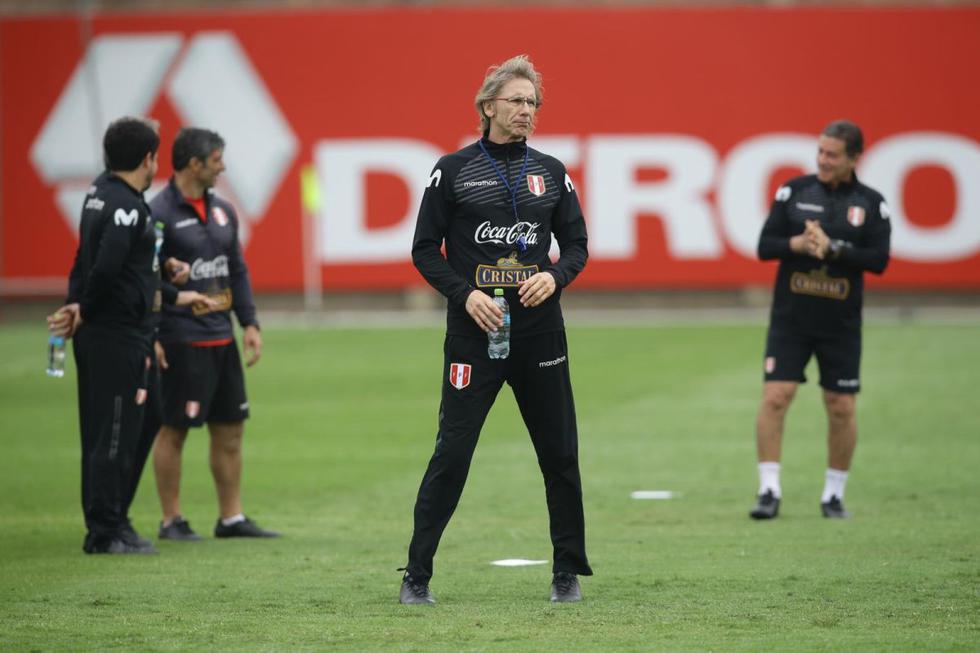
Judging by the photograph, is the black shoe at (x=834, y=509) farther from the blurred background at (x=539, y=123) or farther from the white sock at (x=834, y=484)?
the blurred background at (x=539, y=123)

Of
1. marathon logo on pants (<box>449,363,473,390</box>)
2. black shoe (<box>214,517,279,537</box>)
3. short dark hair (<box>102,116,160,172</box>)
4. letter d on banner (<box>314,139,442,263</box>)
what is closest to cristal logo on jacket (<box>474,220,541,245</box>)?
marathon logo on pants (<box>449,363,473,390</box>)

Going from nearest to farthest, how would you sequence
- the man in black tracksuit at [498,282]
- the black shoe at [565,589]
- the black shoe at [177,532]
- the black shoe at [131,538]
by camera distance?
the man in black tracksuit at [498,282], the black shoe at [565,589], the black shoe at [131,538], the black shoe at [177,532]

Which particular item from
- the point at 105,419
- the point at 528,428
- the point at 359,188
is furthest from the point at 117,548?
the point at 359,188

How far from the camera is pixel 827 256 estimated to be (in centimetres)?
1013

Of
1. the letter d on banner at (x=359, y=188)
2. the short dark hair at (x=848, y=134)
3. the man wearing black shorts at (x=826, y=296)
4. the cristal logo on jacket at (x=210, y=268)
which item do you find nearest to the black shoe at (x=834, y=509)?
the man wearing black shorts at (x=826, y=296)

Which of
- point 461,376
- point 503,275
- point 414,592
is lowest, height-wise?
point 414,592

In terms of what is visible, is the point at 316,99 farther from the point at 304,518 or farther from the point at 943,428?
the point at 304,518

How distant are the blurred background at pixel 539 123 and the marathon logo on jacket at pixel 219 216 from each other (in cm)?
2125

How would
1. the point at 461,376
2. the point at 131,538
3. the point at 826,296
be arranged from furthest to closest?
the point at 826,296, the point at 131,538, the point at 461,376

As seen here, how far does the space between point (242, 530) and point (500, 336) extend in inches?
133

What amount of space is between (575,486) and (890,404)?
32.7 ft

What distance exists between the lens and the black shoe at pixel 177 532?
936cm

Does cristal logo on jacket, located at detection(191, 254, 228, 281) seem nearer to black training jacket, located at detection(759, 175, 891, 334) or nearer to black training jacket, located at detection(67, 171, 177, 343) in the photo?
black training jacket, located at detection(67, 171, 177, 343)

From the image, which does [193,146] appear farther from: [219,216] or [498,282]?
[498,282]
